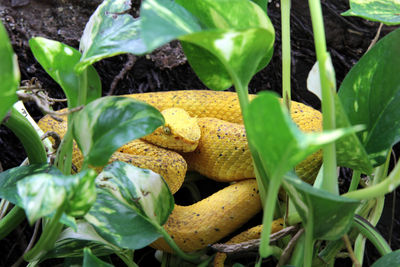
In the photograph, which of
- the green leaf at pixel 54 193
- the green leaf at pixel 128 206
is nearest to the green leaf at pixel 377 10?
the green leaf at pixel 128 206

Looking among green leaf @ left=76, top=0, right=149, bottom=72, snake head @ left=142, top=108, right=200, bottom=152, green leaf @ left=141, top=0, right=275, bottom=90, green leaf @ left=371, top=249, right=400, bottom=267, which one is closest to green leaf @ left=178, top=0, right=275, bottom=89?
green leaf @ left=141, top=0, right=275, bottom=90

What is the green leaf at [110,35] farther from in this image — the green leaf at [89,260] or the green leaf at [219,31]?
the green leaf at [89,260]

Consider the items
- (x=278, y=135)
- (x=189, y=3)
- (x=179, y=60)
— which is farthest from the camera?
(x=179, y=60)

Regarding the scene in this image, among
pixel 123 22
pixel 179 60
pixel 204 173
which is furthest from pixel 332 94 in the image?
pixel 179 60

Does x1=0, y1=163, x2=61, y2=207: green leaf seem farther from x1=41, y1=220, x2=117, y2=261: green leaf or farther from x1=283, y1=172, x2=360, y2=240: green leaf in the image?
x1=283, y1=172, x2=360, y2=240: green leaf

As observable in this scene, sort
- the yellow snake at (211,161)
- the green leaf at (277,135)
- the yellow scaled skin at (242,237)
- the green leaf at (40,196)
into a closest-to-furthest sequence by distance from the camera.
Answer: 1. the green leaf at (277,135)
2. the green leaf at (40,196)
3. the yellow scaled skin at (242,237)
4. the yellow snake at (211,161)

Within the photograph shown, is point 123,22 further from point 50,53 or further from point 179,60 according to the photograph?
point 179,60

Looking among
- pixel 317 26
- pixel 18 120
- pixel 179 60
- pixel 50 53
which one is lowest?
pixel 179 60
